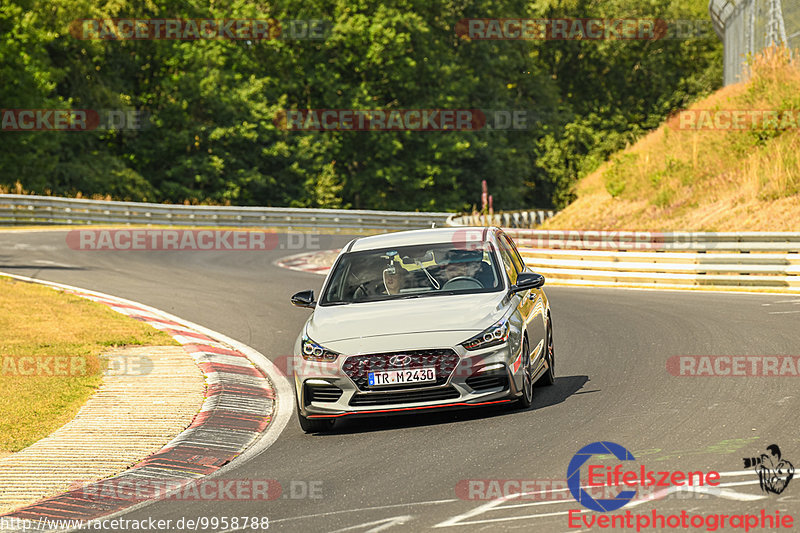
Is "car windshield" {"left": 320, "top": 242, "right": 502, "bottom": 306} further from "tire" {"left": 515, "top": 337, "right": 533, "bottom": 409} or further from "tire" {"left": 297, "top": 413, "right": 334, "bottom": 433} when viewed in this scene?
"tire" {"left": 297, "top": 413, "right": 334, "bottom": 433}

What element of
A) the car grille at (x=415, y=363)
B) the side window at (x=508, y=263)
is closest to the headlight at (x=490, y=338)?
the car grille at (x=415, y=363)

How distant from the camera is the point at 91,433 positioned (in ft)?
33.3

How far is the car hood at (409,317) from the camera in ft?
31.5

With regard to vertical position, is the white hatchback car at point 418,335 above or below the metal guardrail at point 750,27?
below

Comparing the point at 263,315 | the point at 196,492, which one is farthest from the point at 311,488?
the point at 263,315

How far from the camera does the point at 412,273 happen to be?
10.9 metres

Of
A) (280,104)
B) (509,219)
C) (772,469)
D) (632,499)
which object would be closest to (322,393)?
(632,499)

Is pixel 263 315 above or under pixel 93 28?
under

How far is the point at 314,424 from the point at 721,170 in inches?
884

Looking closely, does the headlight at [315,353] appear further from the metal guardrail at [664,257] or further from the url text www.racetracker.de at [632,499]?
the metal guardrail at [664,257]

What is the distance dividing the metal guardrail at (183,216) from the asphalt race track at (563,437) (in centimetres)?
2358

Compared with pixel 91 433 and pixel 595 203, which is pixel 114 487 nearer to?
pixel 91 433

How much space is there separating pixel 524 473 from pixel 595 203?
27419 mm

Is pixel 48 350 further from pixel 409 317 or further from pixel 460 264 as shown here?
pixel 409 317
